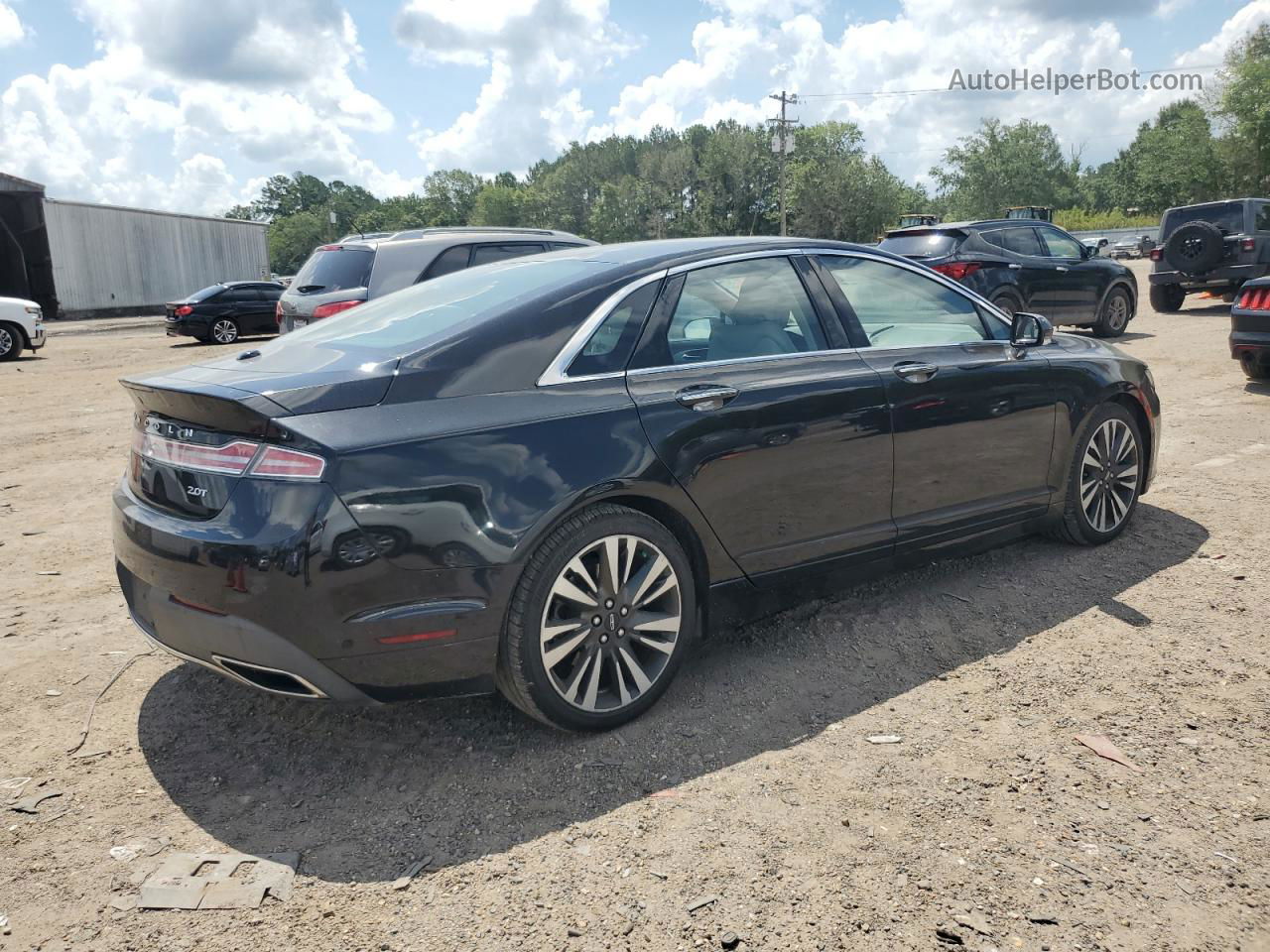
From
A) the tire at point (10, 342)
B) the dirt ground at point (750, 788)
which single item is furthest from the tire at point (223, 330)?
the dirt ground at point (750, 788)

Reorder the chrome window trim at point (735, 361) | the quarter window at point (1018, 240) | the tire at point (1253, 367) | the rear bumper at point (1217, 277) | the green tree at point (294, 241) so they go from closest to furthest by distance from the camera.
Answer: the chrome window trim at point (735, 361) → the tire at point (1253, 367) → the quarter window at point (1018, 240) → the rear bumper at point (1217, 277) → the green tree at point (294, 241)

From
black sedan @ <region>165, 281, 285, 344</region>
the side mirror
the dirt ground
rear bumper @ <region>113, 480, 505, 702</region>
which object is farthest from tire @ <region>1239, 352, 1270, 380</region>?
black sedan @ <region>165, 281, 285, 344</region>

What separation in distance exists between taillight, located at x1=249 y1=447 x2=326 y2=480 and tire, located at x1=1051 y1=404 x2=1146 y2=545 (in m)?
3.66

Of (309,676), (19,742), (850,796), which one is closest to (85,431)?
(19,742)

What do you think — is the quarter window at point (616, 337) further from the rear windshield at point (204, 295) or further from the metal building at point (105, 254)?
the metal building at point (105, 254)

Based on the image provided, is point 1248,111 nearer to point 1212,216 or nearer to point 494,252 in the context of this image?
point 1212,216

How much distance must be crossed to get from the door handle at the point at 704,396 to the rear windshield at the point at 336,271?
6.33 metres

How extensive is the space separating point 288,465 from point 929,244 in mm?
11141

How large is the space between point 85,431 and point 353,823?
26.1 ft

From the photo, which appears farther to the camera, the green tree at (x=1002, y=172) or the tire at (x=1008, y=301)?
the green tree at (x=1002, y=172)

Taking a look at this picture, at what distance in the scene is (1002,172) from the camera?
93.5 m

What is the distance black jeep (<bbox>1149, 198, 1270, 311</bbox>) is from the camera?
15.4 m

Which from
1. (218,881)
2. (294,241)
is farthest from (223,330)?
(294,241)

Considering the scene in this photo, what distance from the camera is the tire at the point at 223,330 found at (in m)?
21.1
